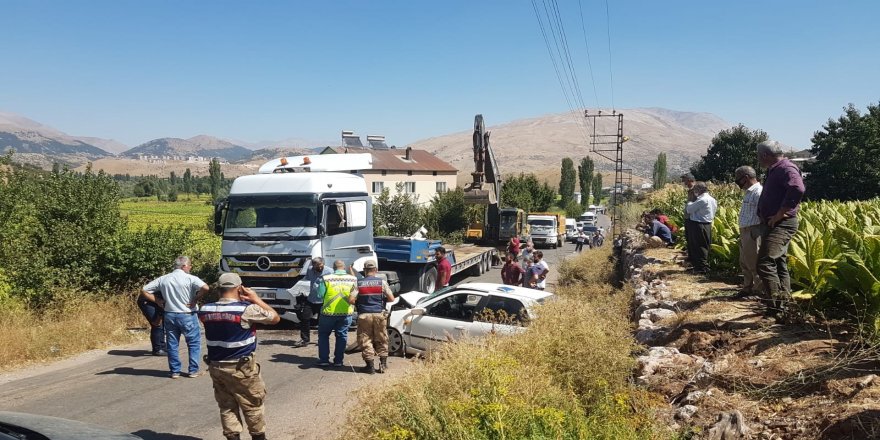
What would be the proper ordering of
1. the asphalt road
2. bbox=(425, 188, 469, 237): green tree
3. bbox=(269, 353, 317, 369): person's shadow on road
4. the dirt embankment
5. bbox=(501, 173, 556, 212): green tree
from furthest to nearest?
1. bbox=(501, 173, 556, 212): green tree
2. bbox=(425, 188, 469, 237): green tree
3. bbox=(269, 353, 317, 369): person's shadow on road
4. the asphalt road
5. the dirt embankment

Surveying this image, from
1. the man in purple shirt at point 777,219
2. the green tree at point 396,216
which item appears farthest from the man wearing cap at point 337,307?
the green tree at point 396,216

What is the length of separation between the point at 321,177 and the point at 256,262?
2.17 metres

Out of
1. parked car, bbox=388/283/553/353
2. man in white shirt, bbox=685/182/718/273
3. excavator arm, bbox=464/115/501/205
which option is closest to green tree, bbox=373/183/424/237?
excavator arm, bbox=464/115/501/205

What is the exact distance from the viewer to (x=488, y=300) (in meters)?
8.60

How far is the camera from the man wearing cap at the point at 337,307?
8.61m

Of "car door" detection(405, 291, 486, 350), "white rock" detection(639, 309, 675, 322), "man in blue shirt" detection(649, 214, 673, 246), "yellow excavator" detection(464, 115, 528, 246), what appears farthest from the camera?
"yellow excavator" detection(464, 115, 528, 246)

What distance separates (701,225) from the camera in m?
9.30

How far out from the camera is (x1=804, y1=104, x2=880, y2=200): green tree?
32.0 meters

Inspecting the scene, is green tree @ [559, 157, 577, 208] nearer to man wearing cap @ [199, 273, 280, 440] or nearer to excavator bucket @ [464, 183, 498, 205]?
excavator bucket @ [464, 183, 498, 205]

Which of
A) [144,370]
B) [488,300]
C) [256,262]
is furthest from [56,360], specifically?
[488,300]

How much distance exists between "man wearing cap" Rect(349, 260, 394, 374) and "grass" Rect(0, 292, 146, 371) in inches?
201

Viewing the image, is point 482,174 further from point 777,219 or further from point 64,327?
point 777,219

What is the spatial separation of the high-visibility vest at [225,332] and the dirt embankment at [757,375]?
355 cm

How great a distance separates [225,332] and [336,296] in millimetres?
3178
